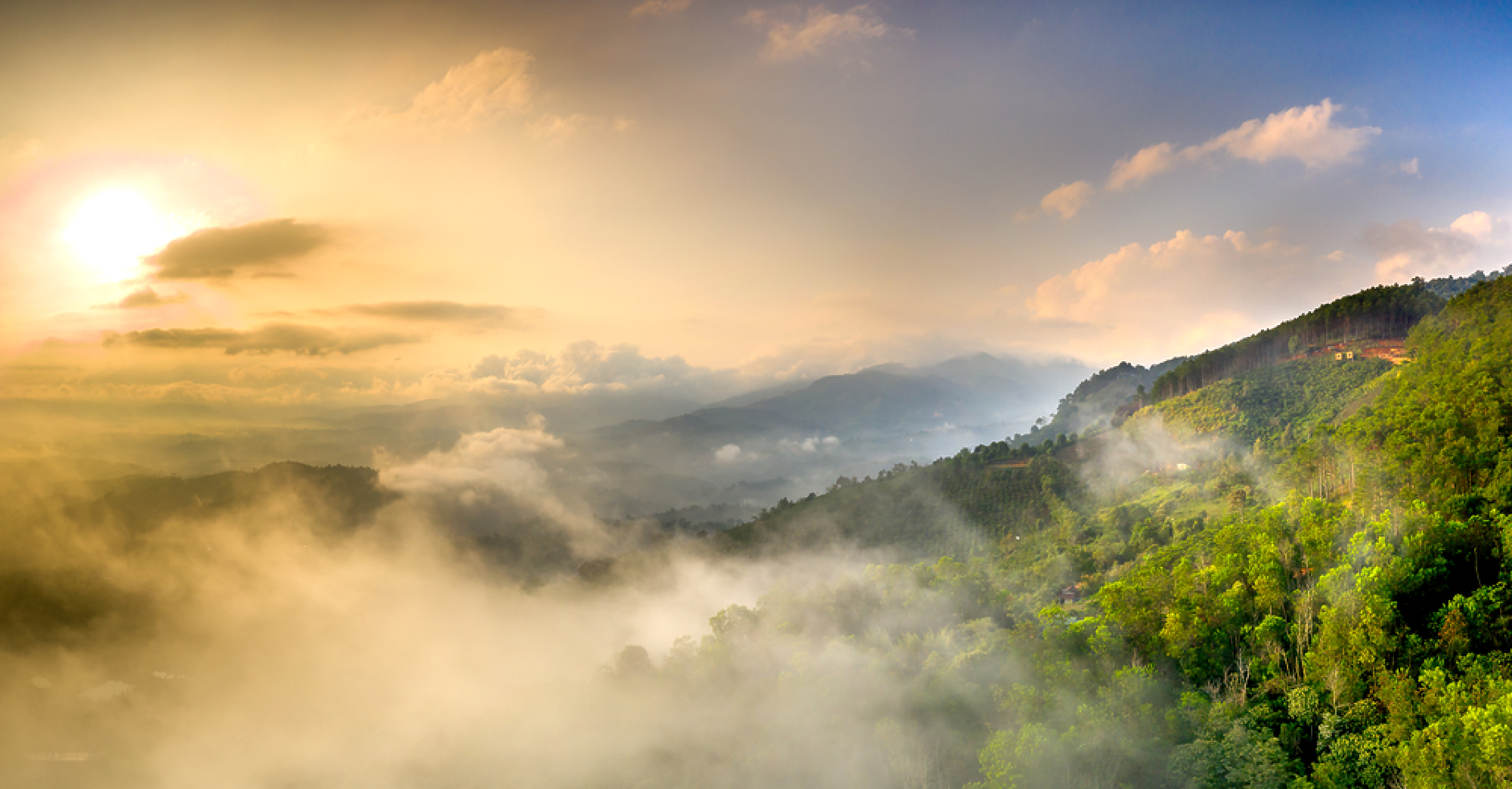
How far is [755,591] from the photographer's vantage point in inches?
5015

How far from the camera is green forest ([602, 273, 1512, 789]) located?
88.5ft

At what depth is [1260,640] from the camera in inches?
1351

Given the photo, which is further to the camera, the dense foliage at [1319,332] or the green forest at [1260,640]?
the dense foliage at [1319,332]

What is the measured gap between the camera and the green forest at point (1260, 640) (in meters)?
27.0

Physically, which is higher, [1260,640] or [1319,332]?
[1319,332]

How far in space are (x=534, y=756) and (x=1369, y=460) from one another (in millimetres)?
96823

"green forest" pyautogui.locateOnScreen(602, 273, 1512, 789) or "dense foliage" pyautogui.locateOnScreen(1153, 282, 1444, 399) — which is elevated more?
"dense foliage" pyautogui.locateOnScreen(1153, 282, 1444, 399)

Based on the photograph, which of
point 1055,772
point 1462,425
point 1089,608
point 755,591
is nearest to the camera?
point 1055,772

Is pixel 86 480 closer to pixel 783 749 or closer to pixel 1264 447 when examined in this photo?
pixel 783 749

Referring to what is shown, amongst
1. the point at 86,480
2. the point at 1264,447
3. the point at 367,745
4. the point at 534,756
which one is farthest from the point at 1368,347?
the point at 86,480

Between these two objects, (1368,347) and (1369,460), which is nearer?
(1369,460)

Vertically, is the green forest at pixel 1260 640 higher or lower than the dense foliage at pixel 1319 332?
lower

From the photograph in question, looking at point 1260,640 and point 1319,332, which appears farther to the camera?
point 1319,332

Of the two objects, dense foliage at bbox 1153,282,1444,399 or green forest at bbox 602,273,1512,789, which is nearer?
green forest at bbox 602,273,1512,789
